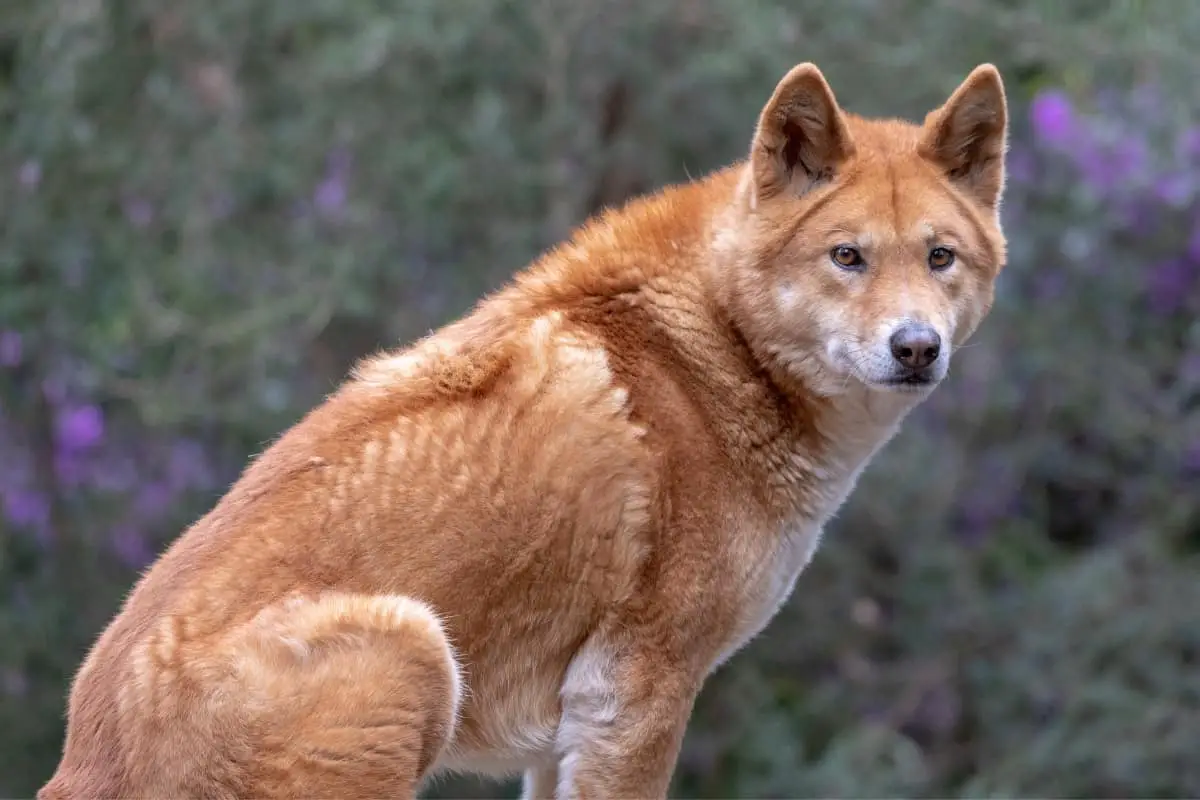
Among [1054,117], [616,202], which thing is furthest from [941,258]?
[1054,117]

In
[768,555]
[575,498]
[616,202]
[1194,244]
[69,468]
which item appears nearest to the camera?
[575,498]

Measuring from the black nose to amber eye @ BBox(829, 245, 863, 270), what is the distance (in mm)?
213

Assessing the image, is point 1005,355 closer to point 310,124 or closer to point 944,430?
point 944,430

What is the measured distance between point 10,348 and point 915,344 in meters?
4.18

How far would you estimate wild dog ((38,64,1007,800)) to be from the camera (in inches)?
112

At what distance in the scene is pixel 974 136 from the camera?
11.9 ft

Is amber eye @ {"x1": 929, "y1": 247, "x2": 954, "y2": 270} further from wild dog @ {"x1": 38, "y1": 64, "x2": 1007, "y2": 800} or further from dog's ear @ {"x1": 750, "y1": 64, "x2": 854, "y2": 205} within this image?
dog's ear @ {"x1": 750, "y1": 64, "x2": 854, "y2": 205}

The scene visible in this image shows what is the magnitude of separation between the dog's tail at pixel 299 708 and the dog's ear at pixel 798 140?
134 cm

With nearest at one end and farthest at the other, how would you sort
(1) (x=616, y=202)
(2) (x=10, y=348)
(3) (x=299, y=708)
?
(3) (x=299, y=708), (2) (x=10, y=348), (1) (x=616, y=202)

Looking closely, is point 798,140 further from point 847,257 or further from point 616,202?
point 616,202

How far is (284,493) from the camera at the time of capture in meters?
3.06

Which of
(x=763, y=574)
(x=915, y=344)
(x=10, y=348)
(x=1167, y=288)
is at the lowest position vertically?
(x=1167, y=288)

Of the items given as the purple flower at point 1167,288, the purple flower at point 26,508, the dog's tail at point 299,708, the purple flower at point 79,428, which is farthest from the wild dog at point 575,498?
the purple flower at point 1167,288

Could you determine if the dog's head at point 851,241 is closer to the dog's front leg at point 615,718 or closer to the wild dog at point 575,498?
the wild dog at point 575,498
